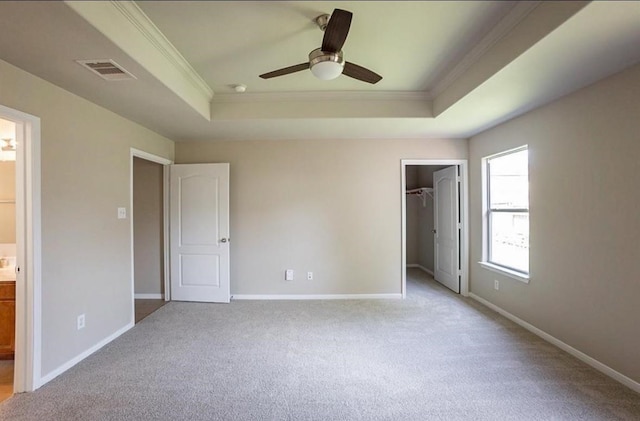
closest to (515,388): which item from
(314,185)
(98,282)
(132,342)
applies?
(314,185)

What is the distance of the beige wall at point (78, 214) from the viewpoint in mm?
2244

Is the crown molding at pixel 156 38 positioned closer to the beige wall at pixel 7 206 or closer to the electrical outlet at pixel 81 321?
the beige wall at pixel 7 206

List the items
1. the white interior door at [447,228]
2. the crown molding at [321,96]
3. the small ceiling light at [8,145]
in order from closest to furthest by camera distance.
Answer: the small ceiling light at [8,145] → the crown molding at [321,96] → the white interior door at [447,228]

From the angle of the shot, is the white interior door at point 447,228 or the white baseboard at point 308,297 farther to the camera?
the white interior door at point 447,228

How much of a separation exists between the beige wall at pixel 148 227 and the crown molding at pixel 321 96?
6.02 ft

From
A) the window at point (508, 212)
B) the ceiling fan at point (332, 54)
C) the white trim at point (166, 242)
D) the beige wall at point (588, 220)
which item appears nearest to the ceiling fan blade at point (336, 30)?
the ceiling fan at point (332, 54)

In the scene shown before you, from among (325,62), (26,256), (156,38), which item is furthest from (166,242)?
(325,62)

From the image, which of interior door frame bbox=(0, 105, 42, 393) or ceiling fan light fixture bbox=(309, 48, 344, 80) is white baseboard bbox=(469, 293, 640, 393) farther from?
interior door frame bbox=(0, 105, 42, 393)

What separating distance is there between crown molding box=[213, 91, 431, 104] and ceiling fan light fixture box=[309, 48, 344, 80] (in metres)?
1.18

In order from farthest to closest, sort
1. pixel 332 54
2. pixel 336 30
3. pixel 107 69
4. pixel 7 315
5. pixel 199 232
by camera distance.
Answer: pixel 199 232, pixel 7 315, pixel 107 69, pixel 332 54, pixel 336 30

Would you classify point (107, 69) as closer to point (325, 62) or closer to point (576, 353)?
point (325, 62)

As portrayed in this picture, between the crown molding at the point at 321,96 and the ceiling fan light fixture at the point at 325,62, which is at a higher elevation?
the crown molding at the point at 321,96

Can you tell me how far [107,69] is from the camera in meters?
2.08

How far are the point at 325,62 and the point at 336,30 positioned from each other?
0.84 ft
